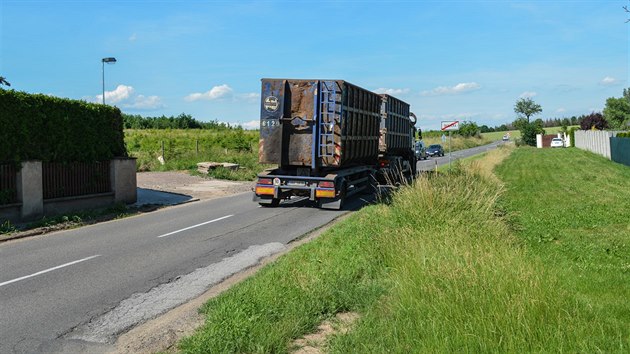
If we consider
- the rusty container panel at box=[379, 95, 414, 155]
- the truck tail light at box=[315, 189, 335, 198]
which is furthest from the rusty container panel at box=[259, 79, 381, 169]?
the rusty container panel at box=[379, 95, 414, 155]

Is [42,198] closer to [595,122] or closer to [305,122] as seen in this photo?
[305,122]

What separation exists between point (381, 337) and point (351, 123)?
12.6 metres

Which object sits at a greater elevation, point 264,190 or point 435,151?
point 435,151

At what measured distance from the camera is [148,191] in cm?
2128

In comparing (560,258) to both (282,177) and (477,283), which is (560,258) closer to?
(477,283)

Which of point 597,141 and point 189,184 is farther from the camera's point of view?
point 597,141

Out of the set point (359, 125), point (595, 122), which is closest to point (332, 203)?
point (359, 125)

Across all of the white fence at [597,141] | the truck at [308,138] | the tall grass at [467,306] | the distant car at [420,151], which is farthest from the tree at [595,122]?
the tall grass at [467,306]

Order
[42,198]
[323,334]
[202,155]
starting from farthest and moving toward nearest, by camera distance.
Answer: [202,155] < [42,198] < [323,334]

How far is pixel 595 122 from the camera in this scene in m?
91.4

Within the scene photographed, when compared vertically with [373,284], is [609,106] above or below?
above

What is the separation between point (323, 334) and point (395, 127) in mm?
18753

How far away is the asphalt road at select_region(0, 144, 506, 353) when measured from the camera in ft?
19.8

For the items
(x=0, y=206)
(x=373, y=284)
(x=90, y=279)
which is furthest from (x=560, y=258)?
(x=0, y=206)
